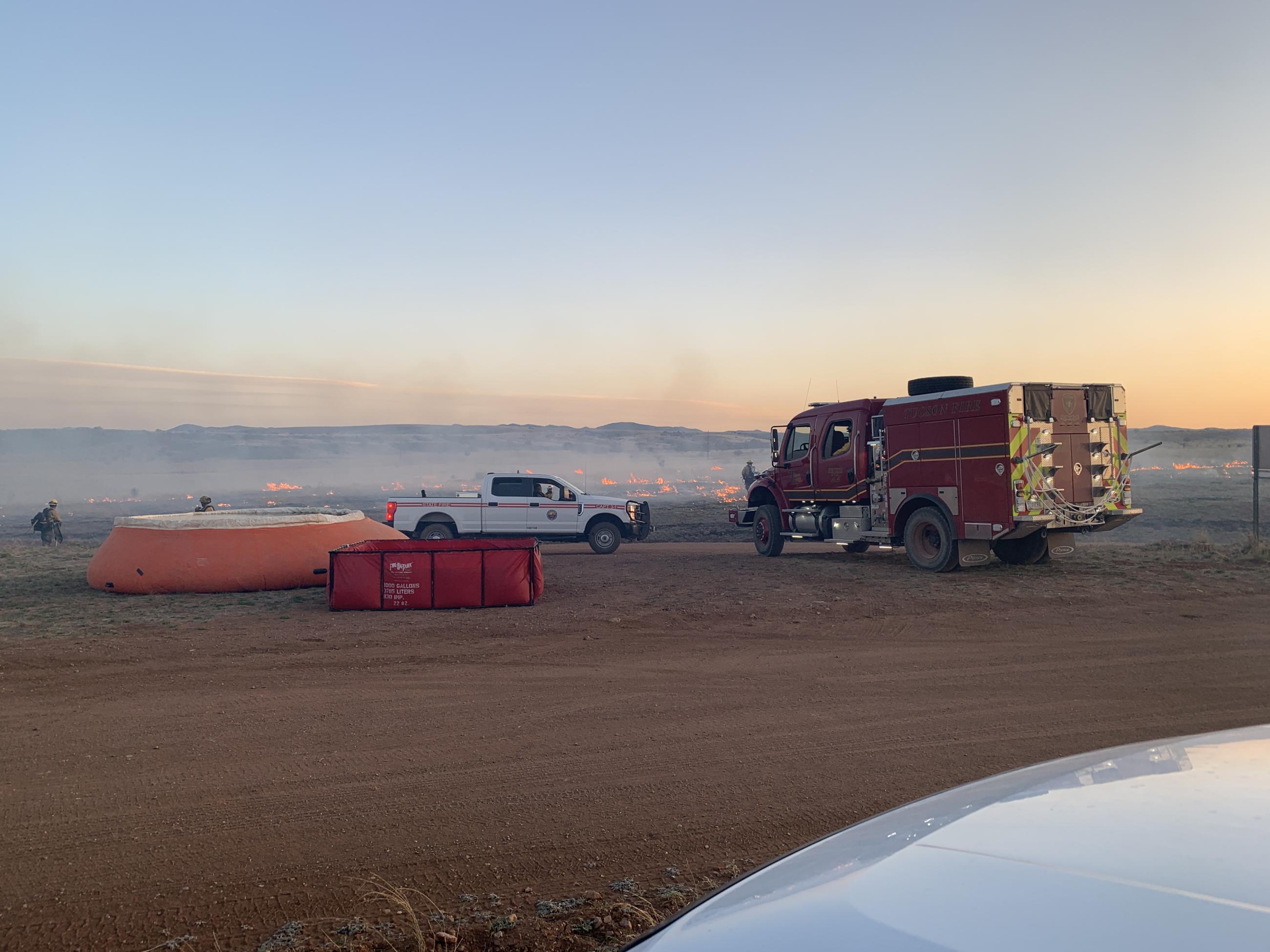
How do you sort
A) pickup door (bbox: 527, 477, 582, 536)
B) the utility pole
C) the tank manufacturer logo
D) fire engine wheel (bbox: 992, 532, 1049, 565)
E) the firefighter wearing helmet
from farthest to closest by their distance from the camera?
the firefighter wearing helmet
pickup door (bbox: 527, 477, 582, 536)
the utility pole
fire engine wheel (bbox: 992, 532, 1049, 565)
the tank manufacturer logo

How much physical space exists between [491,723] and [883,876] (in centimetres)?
591

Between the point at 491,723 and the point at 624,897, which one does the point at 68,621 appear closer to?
the point at 491,723

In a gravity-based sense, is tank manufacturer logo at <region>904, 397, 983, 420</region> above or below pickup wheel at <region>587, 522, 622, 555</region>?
above

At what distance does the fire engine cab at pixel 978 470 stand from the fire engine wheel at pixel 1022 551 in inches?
0.8

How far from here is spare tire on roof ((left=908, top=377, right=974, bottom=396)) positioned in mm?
17516

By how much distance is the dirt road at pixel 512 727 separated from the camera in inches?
185

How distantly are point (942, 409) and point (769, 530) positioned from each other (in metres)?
5.90

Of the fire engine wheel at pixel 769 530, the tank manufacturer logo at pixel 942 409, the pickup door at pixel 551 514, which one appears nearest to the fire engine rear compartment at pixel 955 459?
the tank manufacturer logo at pixel 942 409

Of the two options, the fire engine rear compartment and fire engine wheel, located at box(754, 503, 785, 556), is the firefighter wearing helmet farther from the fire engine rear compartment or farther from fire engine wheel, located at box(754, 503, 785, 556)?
the fire engine rear compartment

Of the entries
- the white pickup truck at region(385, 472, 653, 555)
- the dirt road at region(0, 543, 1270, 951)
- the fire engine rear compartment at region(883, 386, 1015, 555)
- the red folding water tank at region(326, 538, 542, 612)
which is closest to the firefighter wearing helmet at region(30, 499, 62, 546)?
the white pickup truck at region(385, 472, 653, 555)

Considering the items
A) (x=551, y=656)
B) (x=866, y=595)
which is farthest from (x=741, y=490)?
(x=551, y=656)

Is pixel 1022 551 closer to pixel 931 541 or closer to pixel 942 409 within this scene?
pixel 931 541

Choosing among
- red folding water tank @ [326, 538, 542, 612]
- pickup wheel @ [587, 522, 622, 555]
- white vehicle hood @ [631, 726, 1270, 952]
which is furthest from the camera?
pickup wheel @ [587, 522, 622, 555]

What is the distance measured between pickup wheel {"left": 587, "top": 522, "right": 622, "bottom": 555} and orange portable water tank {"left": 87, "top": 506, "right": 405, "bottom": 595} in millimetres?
7847
